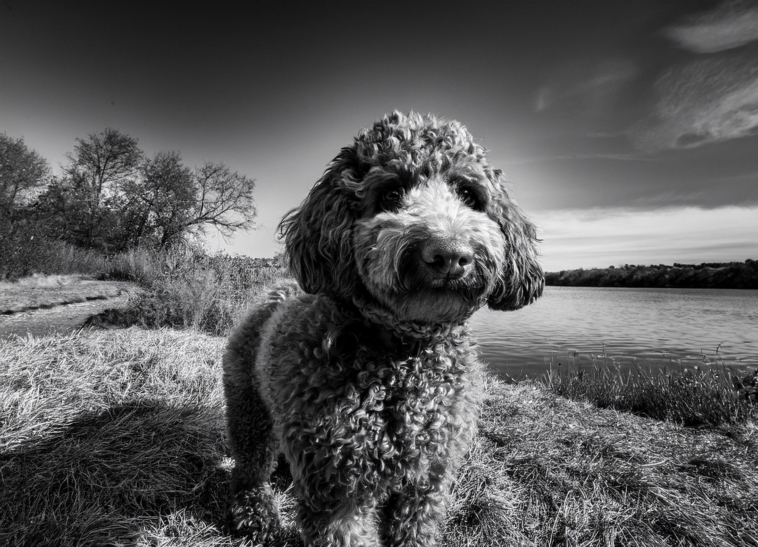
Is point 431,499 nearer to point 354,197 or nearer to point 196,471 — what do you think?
point 354,197

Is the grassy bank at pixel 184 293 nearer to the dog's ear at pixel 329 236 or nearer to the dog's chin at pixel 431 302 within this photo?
the dog's ear at pixel 329 236

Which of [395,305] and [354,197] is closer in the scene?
[395,305]

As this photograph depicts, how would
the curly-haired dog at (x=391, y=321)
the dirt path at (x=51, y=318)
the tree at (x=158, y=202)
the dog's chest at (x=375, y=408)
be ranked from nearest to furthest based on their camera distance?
the curly-haired dog at (x=391, y=321)
the dog's chest at (x=375, y=408)
the dirt path at (x=51, y=318)
the tree at (x=158, y=202)

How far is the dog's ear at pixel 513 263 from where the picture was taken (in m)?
2.21

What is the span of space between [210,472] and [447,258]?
2837mm

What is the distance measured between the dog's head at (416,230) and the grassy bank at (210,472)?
63.8 inches

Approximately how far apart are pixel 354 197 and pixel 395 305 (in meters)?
0.66

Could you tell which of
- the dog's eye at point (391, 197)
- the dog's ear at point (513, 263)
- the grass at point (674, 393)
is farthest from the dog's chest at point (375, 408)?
the grass at point (674, 393)

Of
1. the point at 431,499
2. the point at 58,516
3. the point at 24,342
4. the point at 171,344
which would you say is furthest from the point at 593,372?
the point at 24,342

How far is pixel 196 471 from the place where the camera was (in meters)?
3.17

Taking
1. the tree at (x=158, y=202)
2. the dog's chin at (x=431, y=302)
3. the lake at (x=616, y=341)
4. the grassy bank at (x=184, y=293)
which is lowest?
the lake at (x=616, y=341)

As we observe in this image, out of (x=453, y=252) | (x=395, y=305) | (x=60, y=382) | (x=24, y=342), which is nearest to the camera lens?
(x=453, y=252)

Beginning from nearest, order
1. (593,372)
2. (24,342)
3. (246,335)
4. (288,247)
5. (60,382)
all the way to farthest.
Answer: (288,247) → (246,335) → (60,382) → (24,342) → (593,372)

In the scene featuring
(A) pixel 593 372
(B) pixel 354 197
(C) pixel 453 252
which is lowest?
(A) pixel 593 372
